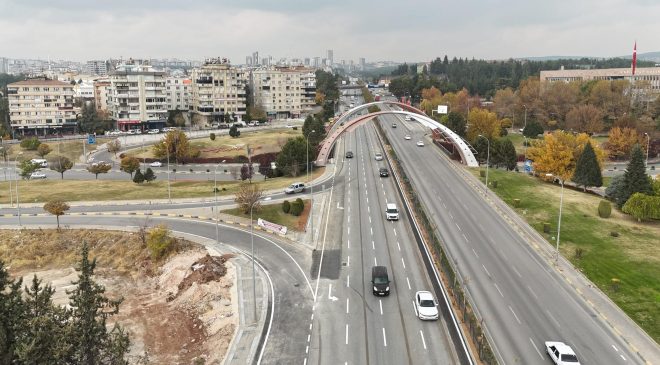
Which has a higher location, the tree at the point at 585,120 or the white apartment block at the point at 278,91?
the white apartment block at the point at 278,91

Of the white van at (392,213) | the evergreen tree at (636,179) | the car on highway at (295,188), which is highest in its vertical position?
the evergreen tree at (636,179)

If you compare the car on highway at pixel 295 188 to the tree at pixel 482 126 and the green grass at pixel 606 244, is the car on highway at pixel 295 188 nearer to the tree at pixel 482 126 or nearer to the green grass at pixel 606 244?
the green grass at pixel 606 244

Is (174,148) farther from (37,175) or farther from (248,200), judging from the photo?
(248,200)

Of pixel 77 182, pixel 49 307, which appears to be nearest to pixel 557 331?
pixel 49 307

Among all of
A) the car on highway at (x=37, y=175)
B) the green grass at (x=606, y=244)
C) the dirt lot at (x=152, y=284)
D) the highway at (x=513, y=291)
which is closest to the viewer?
the highway at (x=513, y=291)

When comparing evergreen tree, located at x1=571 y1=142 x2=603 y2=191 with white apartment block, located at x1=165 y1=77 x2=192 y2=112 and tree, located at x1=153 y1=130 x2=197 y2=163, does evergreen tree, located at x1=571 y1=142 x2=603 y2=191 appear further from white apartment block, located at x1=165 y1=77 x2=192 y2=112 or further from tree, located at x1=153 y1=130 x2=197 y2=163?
white apartment block, located at x1=165 y1=77 x2=192 y2=112

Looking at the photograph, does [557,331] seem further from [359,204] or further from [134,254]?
[134,254]

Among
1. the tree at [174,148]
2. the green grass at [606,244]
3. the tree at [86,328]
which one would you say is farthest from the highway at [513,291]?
the tree at [174,148]

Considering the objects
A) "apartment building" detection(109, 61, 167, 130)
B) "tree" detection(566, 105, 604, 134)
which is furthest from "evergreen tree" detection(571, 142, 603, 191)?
"apartment building" detection(109, 61, 167, 130)
